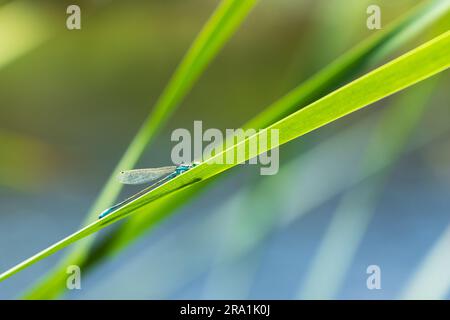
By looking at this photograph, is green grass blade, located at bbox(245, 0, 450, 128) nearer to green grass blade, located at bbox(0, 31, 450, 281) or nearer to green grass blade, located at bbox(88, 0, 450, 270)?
green grass blade, located at bbox(88, 0, 450, 270)

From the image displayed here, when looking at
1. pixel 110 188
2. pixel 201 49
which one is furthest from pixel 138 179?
pixel 201 49

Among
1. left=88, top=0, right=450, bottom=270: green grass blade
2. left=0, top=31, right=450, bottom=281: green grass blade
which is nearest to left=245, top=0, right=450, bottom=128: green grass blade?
left=88, top=0, right=450, bottom=270: green grass blade

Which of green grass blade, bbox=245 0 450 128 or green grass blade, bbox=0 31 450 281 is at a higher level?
green grass blade, bbox=245 0 450 128

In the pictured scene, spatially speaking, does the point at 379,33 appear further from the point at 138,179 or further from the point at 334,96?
the point at 138,179

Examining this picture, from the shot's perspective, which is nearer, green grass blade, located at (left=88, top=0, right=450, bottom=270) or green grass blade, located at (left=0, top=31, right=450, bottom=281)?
green grass blade, located at (left=0, top=31, right=450, bottom=281)

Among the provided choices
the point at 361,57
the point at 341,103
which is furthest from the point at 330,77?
the point at 341,103
